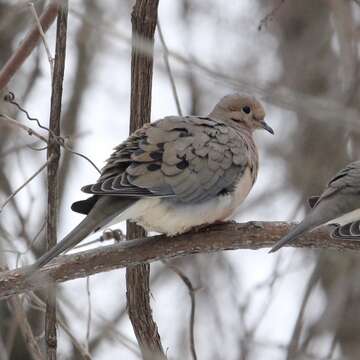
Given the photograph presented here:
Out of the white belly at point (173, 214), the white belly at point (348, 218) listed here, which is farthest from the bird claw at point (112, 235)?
the white belly at point (348, 218)

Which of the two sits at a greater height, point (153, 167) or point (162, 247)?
point (153, 167)

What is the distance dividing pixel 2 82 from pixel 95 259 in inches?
40.5

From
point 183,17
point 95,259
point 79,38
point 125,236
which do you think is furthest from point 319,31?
point 95,259

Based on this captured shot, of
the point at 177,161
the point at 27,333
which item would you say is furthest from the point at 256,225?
the point at 27,333

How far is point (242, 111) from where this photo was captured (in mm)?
5371

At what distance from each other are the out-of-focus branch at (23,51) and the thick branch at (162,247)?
3.22ft

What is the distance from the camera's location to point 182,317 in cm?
768

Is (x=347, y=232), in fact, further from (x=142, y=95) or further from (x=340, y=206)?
(x=142, y=95)

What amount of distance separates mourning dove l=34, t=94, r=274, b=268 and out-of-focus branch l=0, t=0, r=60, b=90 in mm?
634

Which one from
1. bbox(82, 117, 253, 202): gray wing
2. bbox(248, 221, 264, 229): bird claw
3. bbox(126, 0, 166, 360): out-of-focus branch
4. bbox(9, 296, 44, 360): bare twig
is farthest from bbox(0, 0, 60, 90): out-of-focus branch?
bbox(248, 221, 264, 229): bird claw

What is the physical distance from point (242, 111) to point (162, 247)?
150 cm

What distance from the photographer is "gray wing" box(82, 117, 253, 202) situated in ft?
13.5

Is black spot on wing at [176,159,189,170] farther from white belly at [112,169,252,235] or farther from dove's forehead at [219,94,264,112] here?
dove's forehead at [219,94,264,112]

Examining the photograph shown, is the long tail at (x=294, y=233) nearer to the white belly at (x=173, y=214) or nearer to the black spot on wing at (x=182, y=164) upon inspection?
the white belly at (x=173, y=214)
